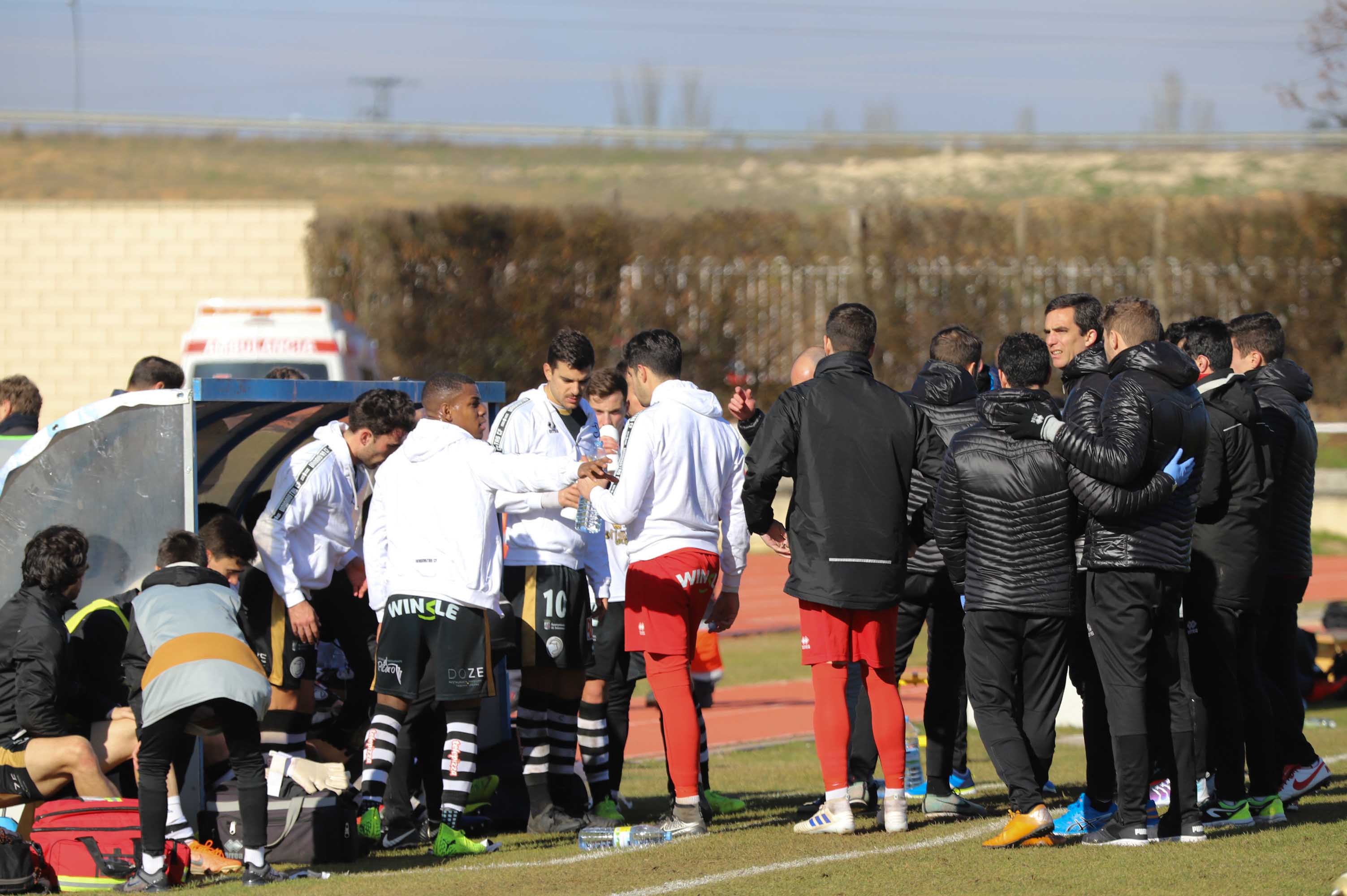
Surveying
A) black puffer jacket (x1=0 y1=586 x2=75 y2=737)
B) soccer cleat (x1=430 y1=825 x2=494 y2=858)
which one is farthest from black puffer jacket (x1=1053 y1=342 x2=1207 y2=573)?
black puffer jacket (x1=0 y1=586 x2=75 y2=737)

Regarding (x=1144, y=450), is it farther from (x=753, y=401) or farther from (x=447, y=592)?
(x=447, y=592)

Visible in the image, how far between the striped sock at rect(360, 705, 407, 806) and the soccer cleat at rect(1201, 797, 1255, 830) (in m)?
3.60

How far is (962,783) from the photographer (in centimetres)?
802

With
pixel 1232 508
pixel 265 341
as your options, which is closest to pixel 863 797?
pixel 1232 508

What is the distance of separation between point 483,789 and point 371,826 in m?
0.87

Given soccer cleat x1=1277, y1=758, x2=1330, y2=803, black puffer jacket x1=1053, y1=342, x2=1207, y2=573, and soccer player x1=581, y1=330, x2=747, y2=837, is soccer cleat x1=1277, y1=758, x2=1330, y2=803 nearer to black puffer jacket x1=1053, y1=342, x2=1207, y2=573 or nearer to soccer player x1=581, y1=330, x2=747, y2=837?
black puffer jacket x1=1053, y1=342, x2=1207, y2=573

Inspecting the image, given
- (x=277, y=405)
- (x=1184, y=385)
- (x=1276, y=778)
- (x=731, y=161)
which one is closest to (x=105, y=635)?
(x=277, y=405)

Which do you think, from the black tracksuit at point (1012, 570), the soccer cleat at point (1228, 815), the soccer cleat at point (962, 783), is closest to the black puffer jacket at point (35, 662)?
the black tracksuit at point (1012, 570)

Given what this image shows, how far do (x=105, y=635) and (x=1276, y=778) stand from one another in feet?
17.6

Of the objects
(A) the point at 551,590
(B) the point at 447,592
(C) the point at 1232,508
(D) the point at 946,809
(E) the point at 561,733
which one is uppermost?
(C) the point at 1232,508

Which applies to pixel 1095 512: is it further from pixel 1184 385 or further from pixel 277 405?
pixel 277 405

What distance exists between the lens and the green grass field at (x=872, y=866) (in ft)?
18.5

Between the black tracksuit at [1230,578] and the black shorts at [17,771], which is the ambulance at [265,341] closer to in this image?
the black shorts at [17,771]

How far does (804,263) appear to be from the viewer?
96.0ft
